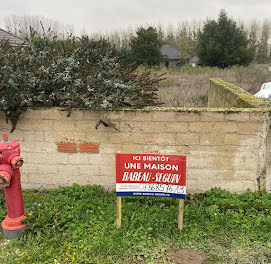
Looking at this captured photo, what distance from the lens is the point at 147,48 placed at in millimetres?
24344

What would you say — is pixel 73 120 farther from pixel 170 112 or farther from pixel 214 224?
pixel 214 224

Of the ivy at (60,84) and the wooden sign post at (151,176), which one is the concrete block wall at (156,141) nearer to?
the ivy at (60,84)

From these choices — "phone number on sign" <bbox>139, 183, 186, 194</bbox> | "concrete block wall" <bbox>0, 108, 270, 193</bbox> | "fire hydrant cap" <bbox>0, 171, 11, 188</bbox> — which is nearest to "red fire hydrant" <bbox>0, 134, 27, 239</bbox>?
"fire hydrant cap" <bbox>0, 171, 11, 188</bbox>

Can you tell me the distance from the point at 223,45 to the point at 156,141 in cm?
2139

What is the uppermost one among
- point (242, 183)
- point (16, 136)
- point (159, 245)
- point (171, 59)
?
point (171, 59)

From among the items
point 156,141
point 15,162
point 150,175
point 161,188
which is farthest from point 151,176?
point 15,162

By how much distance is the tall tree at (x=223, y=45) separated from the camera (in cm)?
2211

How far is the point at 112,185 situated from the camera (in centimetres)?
440

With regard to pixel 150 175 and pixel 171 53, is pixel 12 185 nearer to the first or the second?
pixel 150 175

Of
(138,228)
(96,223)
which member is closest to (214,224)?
(138,228)

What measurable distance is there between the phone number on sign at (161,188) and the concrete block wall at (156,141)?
3.30 ft

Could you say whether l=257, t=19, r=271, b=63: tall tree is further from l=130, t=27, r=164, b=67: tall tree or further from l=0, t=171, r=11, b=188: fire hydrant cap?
l=0, t=171, r=11, b=188: fire hydrant cap

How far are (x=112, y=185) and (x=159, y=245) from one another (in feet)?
5.11

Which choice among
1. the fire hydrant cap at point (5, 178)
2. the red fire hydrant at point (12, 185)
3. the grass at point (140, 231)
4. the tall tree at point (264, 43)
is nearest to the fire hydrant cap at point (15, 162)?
the red fire hydrant at point (12, 185)
